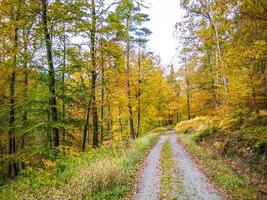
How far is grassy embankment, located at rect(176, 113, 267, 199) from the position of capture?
8.35 metres

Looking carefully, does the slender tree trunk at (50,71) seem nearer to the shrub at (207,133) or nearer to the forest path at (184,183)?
the forest path at (184,183)

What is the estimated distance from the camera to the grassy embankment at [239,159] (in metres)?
8.35

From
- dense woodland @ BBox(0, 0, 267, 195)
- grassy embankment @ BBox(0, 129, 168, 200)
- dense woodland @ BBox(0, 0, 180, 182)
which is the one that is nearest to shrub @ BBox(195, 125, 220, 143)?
dense woodland @ BBox(0, 0, 267, 195)

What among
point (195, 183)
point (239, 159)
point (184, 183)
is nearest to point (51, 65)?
point (184, 183)

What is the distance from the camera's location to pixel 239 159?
1172cm

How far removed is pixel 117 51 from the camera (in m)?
16.5

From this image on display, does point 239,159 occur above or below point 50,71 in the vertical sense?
below

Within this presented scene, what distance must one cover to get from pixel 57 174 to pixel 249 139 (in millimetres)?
8368

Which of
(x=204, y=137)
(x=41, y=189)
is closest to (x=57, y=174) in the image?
(x=41, y=189)

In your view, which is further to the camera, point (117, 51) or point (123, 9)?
point (117, 51)

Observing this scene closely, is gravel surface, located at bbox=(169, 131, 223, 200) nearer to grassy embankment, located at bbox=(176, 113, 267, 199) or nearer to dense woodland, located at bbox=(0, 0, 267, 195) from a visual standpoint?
grassy embankment, located at bbox=(176, 113, 267, 199)

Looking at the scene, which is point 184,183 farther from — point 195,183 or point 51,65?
point 51,65

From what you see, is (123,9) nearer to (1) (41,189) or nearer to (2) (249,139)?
(2) (249,139)

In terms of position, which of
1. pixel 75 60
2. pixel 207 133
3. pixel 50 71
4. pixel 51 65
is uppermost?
pixel 75 60
